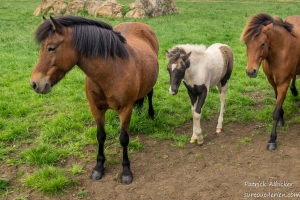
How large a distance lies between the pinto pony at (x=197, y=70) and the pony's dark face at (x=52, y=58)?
1.64 meters

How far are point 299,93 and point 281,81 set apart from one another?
226cm

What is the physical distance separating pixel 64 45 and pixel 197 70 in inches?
82.8

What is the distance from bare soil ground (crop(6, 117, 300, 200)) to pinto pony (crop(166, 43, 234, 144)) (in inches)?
19.1

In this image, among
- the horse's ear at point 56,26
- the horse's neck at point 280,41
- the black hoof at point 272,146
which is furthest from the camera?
the black hoof at point 272,146

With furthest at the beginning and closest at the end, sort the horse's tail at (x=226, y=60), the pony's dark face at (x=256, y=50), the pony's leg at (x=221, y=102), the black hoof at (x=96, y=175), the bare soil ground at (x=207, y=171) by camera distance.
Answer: the pony's leg at (x=221, y=102) → the horse's tail at (x=226, y=60) → the pony's dark face at (x=256, y=50) → the black hoof at (x=96, y=175) → the bare soil ground at (x=207, y=171)

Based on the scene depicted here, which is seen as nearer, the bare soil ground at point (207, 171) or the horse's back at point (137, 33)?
the bare soil ground at point (207, 171)

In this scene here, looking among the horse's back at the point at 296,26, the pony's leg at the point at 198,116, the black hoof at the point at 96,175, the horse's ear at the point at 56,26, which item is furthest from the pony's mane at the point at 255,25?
the black hoof at the point at 96,175

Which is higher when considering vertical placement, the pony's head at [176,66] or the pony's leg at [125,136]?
the pony's head at [176,66]

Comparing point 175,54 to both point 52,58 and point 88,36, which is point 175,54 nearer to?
point 88,36

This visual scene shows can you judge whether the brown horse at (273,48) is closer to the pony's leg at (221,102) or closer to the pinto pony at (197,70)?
the pinto pony at (197,70)

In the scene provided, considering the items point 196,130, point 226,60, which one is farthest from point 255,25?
point 196,130

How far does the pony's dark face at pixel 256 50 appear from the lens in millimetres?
4285

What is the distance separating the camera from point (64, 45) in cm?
312

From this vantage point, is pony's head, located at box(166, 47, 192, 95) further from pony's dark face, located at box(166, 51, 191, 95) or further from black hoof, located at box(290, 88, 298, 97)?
black hoof, located at box(290, 88, 298, 97)
